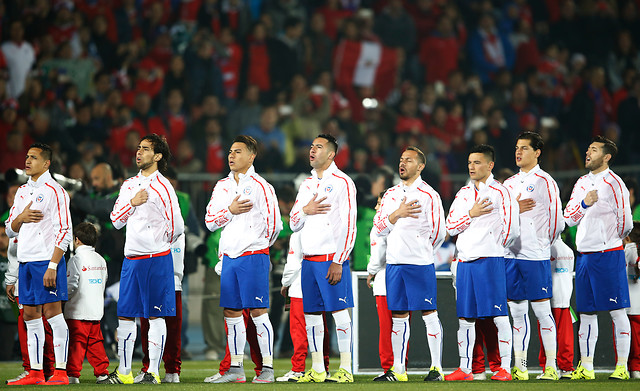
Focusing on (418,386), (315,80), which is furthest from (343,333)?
(315,80)

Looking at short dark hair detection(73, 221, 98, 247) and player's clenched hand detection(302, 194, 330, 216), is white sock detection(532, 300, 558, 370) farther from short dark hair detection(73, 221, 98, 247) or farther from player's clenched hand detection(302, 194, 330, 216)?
short dark hair detection(73, 221, 98, 247)

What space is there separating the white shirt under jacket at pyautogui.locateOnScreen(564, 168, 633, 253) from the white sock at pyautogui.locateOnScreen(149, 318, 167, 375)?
4.18 m

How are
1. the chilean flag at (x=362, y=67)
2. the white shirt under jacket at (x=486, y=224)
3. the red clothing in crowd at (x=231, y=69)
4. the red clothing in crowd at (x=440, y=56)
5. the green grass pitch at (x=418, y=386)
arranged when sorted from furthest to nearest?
the red clothing in crowd at (x=440, y=56), the chilean flag at (x=362, y=67), the red clothing in crowd at (x=231, y=69), the white shirt under jacket at (x=486, y=224), the green grass pitch at (x=418, y=386)

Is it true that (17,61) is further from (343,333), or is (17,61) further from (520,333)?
(520,333)

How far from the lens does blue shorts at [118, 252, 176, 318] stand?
8.59m

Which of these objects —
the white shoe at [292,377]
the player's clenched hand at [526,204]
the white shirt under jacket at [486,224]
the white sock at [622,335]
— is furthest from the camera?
the player's clenched hand at [526,204]

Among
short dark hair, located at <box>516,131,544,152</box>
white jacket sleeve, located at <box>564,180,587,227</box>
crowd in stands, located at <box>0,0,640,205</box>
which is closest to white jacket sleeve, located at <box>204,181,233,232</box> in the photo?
short dark hair, located at <box>516,131,544,152</box>

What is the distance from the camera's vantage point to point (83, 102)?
1566 cm

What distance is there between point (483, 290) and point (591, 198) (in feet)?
4.96

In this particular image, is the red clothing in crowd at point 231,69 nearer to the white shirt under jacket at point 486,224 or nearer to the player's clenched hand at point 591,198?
the white shirt under jacket at point 486,224

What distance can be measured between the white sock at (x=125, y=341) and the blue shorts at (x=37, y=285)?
69 centimetres

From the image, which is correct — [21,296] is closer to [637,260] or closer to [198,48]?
[637,260]

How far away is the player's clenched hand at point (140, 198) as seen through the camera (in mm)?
8609

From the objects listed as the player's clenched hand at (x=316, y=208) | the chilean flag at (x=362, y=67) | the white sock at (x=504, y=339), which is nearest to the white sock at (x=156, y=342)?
the player's clenched hand at (x=316, y=208)
